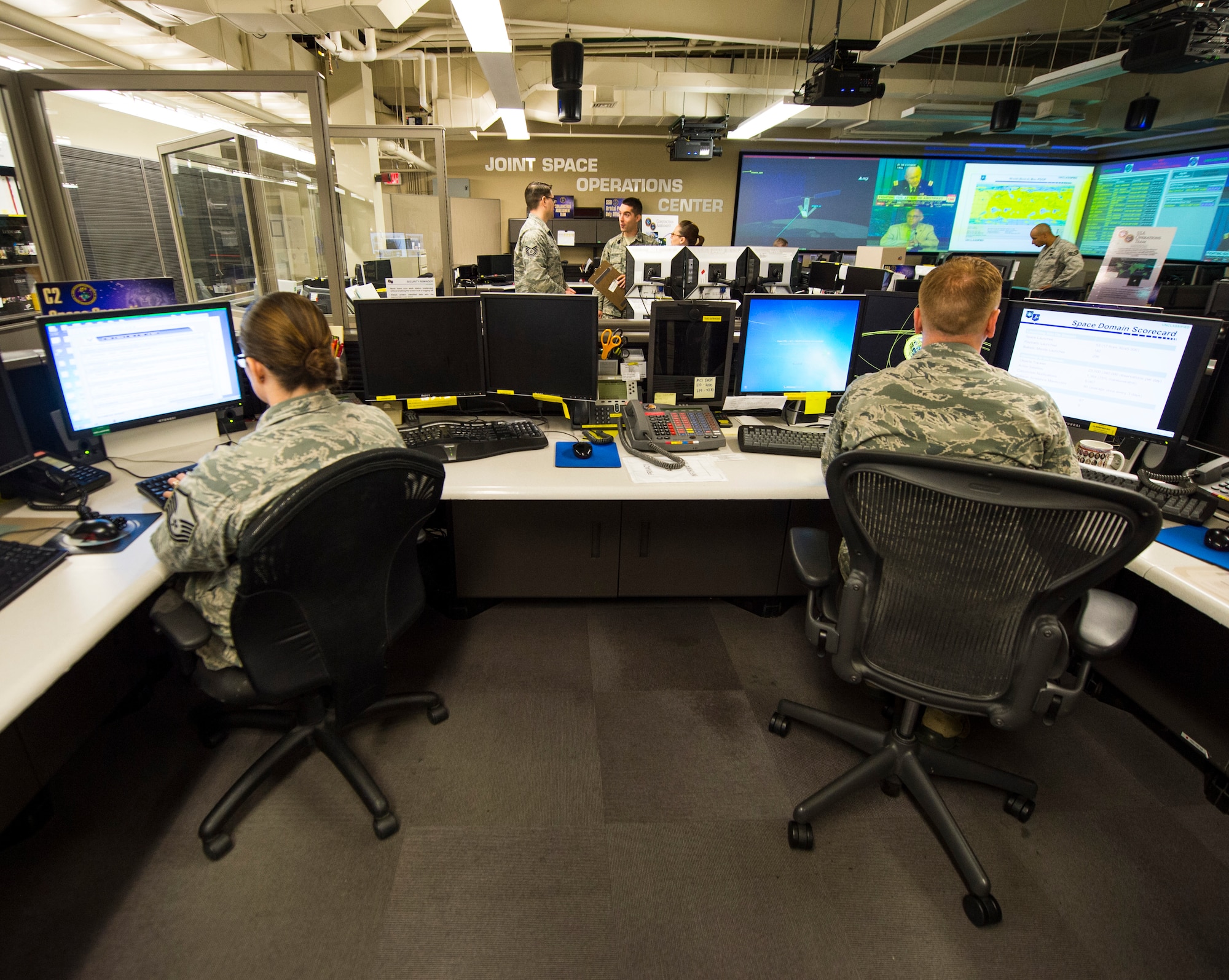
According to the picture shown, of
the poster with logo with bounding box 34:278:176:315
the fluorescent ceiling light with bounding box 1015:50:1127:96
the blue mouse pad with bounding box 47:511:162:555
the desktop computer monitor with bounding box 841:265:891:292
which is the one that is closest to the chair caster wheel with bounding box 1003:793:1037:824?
the blue mouse pad with bounding box 47:511:162:555

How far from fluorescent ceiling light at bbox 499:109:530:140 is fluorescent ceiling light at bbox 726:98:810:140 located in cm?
223

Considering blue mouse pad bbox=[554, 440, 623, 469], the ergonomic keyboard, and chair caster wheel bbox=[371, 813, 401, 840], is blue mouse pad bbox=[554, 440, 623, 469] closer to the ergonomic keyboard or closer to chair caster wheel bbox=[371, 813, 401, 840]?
chair caster wheel bbox=[371, 813, 401, 840]

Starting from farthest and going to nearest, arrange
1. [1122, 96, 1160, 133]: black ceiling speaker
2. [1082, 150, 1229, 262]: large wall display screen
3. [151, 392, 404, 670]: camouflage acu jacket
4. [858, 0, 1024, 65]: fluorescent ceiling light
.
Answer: [1082, 150, 1229, 262]: large wall display screen
[1122, 96, 1160, 133]: black ceiling speaker
[858, 0, 1024, 65]: fluorescent ceiling light
[151, 392, 404, 670]: camouflage acu jacket

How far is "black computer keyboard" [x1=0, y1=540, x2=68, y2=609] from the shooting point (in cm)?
120

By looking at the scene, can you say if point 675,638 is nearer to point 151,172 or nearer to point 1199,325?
point 1199,325

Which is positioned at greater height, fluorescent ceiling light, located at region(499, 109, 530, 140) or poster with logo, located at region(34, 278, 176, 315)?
fluorescent ceiling light, located at region(499, 109, 530, 140)

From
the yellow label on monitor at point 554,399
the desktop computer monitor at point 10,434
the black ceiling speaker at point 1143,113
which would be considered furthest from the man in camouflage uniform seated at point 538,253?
the black ceiling speaker at point 1143,113

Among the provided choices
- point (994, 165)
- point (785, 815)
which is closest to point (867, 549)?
point (785, 815)

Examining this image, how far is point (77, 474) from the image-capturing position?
1.69 metres

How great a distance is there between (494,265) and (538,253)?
285 centimetres

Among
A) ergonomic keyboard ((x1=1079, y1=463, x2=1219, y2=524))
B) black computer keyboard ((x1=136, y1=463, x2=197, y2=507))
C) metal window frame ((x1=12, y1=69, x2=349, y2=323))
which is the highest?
metal window frame ((x1=12, y1=69, x2=349, y2=323))

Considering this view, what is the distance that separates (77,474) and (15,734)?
2.12ft

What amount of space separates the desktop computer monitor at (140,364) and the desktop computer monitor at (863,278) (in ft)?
13.4

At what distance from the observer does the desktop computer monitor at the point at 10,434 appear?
1450 mm
